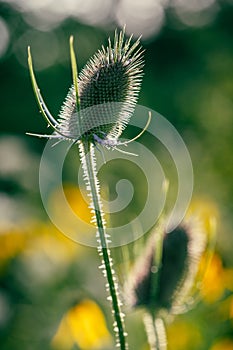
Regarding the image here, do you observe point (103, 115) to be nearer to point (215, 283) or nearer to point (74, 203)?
point (215, 283)

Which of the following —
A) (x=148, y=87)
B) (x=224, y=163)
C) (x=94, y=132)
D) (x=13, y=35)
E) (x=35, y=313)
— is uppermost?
(x=94, y=132)

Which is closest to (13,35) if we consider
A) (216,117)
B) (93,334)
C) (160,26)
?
(160,26)

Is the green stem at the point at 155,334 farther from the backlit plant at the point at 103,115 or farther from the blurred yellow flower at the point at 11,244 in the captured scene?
the blurred yellow flower at the point at 11,244

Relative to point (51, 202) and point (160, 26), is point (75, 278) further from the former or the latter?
point (160, 26)

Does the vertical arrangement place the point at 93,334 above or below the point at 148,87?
above

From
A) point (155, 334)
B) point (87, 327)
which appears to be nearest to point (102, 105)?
point (155, 334)

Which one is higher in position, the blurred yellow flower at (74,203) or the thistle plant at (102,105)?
the thistle plant at (102,105)

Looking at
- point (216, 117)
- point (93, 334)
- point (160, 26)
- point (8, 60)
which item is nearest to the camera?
point (93, 334)

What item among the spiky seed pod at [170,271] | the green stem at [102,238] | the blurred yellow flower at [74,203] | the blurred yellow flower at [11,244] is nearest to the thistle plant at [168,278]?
the spiky seed pod at [170,271]
